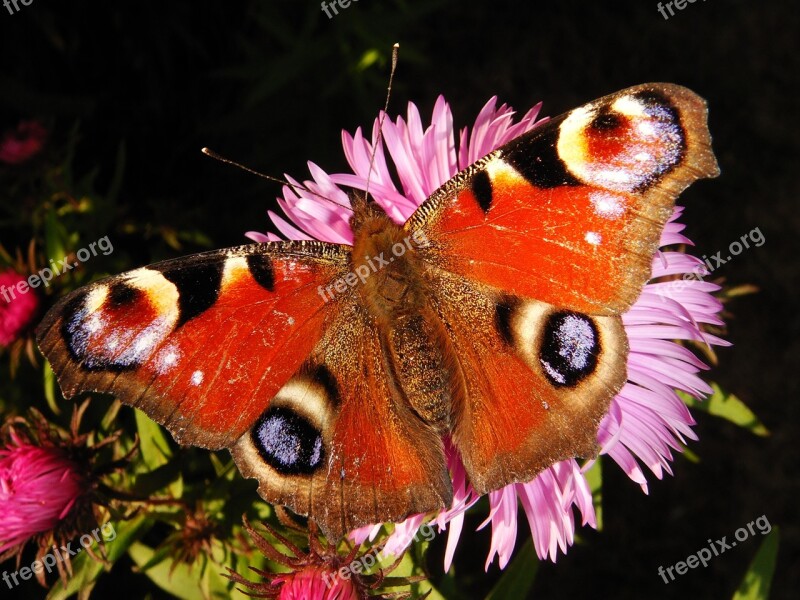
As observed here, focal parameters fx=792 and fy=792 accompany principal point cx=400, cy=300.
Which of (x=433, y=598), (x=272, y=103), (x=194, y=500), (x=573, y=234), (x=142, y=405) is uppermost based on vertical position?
(x=272, y=103)

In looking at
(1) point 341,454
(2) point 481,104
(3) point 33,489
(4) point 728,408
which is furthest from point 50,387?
(2) point 481,104

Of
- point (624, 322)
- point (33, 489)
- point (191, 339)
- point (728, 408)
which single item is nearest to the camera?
point (191, 339)

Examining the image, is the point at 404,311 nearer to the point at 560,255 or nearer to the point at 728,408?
the point at 560,255

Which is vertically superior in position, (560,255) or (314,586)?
(560,255)

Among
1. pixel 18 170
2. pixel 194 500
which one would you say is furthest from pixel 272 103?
pixel 194 500

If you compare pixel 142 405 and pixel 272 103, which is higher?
pixel 272 103

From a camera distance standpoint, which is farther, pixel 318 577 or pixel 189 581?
pixel 189 581

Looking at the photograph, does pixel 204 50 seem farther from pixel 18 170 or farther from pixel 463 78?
pixel 463 78

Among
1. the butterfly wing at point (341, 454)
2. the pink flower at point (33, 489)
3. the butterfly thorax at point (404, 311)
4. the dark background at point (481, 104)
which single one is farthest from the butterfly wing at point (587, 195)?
the dark background at point (481, 104)
